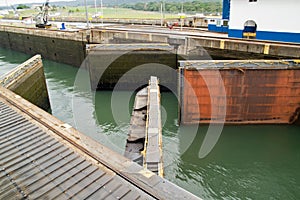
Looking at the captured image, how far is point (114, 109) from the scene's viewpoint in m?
17.0

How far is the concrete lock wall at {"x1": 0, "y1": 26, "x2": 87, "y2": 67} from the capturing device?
87.6 feet

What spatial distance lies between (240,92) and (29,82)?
1287 cm

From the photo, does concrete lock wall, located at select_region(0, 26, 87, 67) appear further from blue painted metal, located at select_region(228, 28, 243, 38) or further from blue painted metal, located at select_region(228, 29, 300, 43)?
blue painted metal, located at select_region(228, 29, 300, 43)

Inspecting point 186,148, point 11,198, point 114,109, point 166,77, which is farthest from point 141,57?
point 11,198

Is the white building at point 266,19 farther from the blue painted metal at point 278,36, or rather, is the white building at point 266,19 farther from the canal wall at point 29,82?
the canal wall at point 29,82

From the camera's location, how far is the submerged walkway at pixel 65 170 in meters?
5.01

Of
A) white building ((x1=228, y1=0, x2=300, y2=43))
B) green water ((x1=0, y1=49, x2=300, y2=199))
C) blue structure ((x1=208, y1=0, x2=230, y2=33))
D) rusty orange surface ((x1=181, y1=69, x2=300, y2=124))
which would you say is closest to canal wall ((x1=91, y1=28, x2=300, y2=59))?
rusty orange surface ((x1=181, y1=69, x2=300, y2=124))

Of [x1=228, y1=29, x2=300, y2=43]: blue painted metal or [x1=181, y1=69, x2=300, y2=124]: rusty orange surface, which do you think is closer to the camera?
[x1=181, y1=69, x2=300, y2=124]: rusty orange surface

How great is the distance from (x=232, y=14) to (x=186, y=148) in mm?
14901

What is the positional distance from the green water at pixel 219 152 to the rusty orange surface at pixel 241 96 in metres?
0.70

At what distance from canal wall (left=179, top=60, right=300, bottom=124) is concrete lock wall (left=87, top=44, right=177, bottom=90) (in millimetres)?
5304

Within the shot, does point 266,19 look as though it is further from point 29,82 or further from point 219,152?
point 29,82

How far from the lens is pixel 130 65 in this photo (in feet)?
63.4

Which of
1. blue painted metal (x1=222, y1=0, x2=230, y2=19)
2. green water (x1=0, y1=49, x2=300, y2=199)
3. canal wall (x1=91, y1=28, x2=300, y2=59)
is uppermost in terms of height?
blue painted metal (x1=222, y1=0, x2=230, y2=19)
